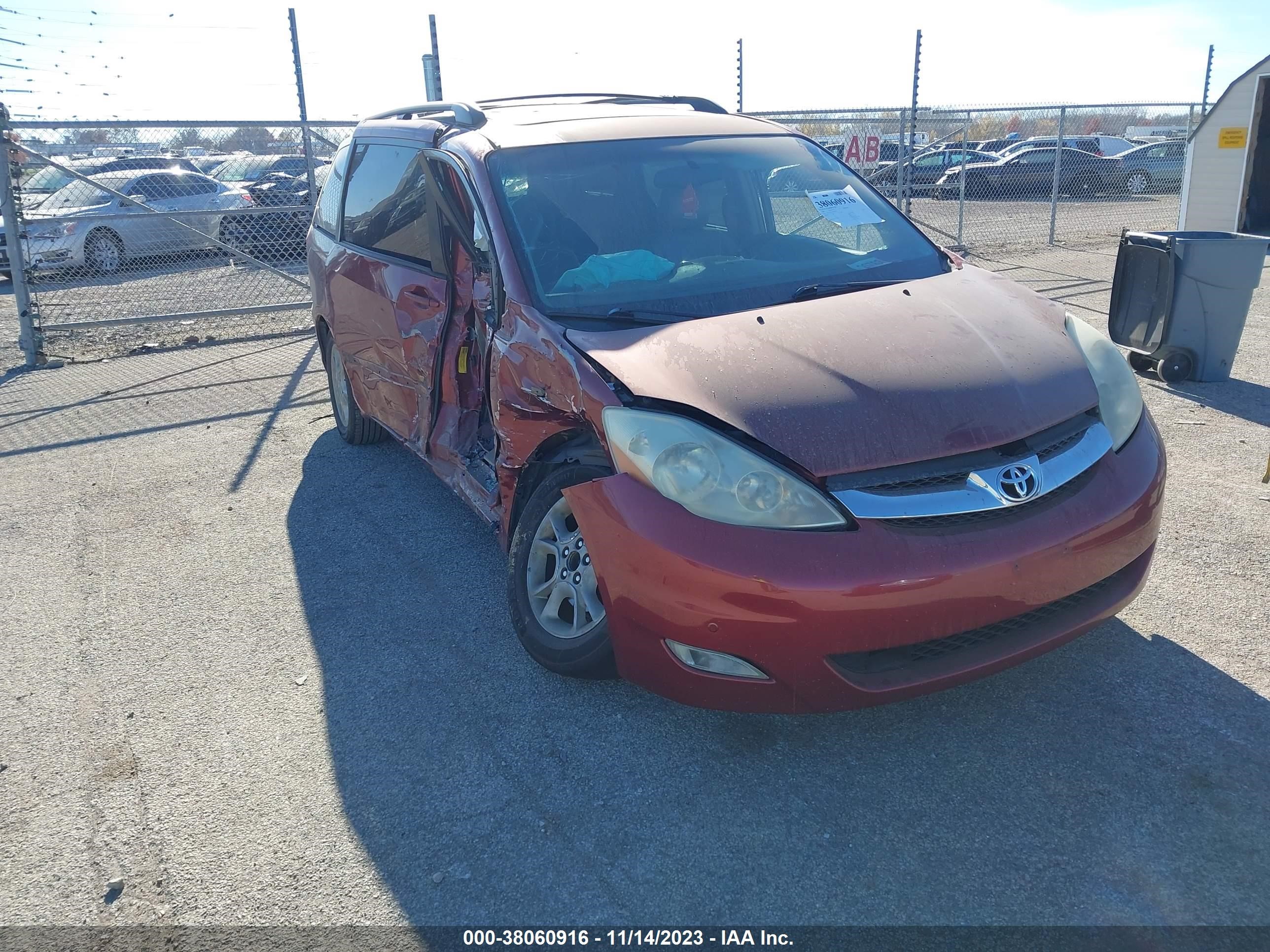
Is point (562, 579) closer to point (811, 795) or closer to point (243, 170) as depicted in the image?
point (811, 795)

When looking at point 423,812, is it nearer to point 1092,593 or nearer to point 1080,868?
point 1080,868

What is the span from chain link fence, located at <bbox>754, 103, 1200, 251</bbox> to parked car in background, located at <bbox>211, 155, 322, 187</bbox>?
6.19 meters

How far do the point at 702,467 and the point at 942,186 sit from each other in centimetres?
2038

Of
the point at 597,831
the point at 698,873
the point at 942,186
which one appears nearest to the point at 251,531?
the point at 597,831

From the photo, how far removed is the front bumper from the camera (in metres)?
2.65

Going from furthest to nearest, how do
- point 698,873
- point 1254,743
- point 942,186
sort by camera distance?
point 942,186
point 1254,743
point 698,873

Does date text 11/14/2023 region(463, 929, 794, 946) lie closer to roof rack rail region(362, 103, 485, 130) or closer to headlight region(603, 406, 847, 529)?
headlight region(603, 406, 847, 529)

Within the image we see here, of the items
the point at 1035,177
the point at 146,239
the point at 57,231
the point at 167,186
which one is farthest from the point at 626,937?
the point at 1035,177

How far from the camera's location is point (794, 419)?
284 cm

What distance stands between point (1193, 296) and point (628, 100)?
159 inches

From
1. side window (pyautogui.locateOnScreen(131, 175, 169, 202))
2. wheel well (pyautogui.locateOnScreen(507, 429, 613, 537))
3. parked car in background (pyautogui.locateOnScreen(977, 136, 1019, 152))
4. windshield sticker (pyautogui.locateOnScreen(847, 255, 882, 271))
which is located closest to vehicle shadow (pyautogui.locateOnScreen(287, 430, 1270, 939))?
wheel well (pyautogui.locateOnScreen(507, 429, 613, 537))

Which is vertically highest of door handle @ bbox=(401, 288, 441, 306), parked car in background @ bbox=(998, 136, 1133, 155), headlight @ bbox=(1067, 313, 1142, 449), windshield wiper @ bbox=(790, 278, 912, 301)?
windshield wiper @ bbox=(790, 278, 912, 301)

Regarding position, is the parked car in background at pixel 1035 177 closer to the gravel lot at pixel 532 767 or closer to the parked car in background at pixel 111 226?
the parked car in background at pixel 111 226

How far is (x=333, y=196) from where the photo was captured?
589cm
